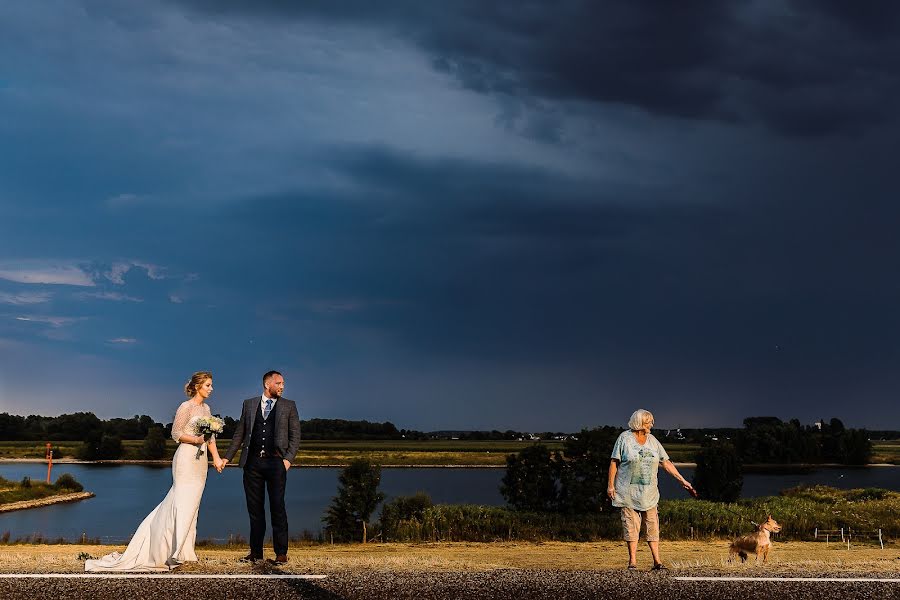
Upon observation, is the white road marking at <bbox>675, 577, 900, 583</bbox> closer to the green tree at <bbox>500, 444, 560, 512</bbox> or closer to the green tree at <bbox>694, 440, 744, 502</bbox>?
the green tree at <bbox>500, 444, 560, 512</bbox>

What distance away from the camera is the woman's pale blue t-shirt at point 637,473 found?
34.2 ft

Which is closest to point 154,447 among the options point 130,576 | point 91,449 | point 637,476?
point 91,449

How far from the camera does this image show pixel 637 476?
1044cm

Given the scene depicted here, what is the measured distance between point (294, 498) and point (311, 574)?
3218 inches

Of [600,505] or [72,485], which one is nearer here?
[600,505]

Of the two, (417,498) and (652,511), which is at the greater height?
(652,511)

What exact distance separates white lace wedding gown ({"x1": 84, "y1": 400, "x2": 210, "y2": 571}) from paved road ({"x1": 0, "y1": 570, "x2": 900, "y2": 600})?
30.6 inches

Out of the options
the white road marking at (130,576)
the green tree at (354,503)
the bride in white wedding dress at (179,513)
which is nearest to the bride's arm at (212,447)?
the bride in white wedding dress at (179,513)

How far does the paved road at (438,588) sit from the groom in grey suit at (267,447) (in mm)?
1992

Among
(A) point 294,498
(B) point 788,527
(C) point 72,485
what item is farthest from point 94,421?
(B) point 788,527

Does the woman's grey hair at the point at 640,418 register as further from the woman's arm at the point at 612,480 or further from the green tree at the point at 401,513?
the green tree at the point at 401,513

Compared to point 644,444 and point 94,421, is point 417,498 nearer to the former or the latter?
point 644,444

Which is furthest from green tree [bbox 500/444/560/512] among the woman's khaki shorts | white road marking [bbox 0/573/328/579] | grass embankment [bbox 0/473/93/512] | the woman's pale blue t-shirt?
grass embankment [bbox 0/473/93/512]

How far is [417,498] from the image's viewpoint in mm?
42312
